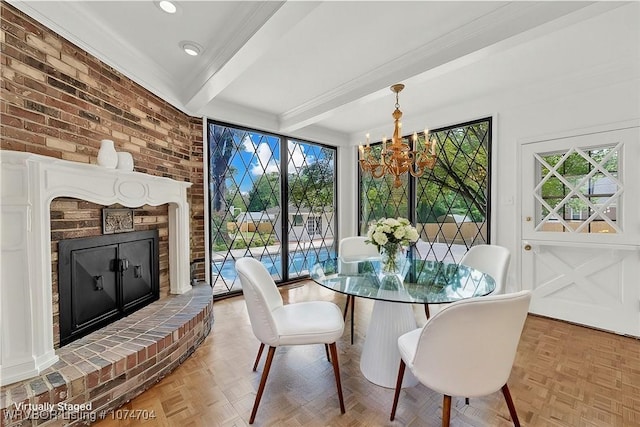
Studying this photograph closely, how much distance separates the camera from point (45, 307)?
A: 157 centimetres

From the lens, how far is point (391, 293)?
5.43 ft

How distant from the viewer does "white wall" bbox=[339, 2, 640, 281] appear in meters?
2.07

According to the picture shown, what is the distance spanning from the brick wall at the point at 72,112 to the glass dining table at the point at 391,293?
1687 millimetres

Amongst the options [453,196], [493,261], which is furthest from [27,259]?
[453,196]

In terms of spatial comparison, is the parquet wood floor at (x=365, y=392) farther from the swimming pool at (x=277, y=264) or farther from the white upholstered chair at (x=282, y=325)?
the swimming pool at (x=277, y=264)

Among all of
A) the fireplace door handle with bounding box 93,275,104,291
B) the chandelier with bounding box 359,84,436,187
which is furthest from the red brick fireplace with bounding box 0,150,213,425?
the chandelier with bounding box 359,84,436,187

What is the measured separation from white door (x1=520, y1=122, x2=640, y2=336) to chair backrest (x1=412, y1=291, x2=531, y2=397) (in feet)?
7.16

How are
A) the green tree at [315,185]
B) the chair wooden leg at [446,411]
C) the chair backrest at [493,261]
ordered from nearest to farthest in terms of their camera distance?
the chair wooden leg at [446,411], the chair backrest at [493,261], the green tree at [315,185]

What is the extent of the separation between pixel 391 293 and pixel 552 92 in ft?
8.98

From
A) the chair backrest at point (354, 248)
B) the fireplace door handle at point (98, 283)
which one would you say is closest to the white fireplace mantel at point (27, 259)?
the fireplace door handle at point (98, 283)

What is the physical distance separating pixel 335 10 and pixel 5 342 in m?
2.59

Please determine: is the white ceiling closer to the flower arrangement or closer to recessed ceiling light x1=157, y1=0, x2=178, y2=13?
recessed ceiling light x1=157, y1=0, x2=178, y2=13

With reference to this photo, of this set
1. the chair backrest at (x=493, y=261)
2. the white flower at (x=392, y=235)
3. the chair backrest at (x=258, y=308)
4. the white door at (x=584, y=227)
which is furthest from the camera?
the white door at (x=584, y=227)

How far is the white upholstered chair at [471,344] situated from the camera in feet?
3.69
